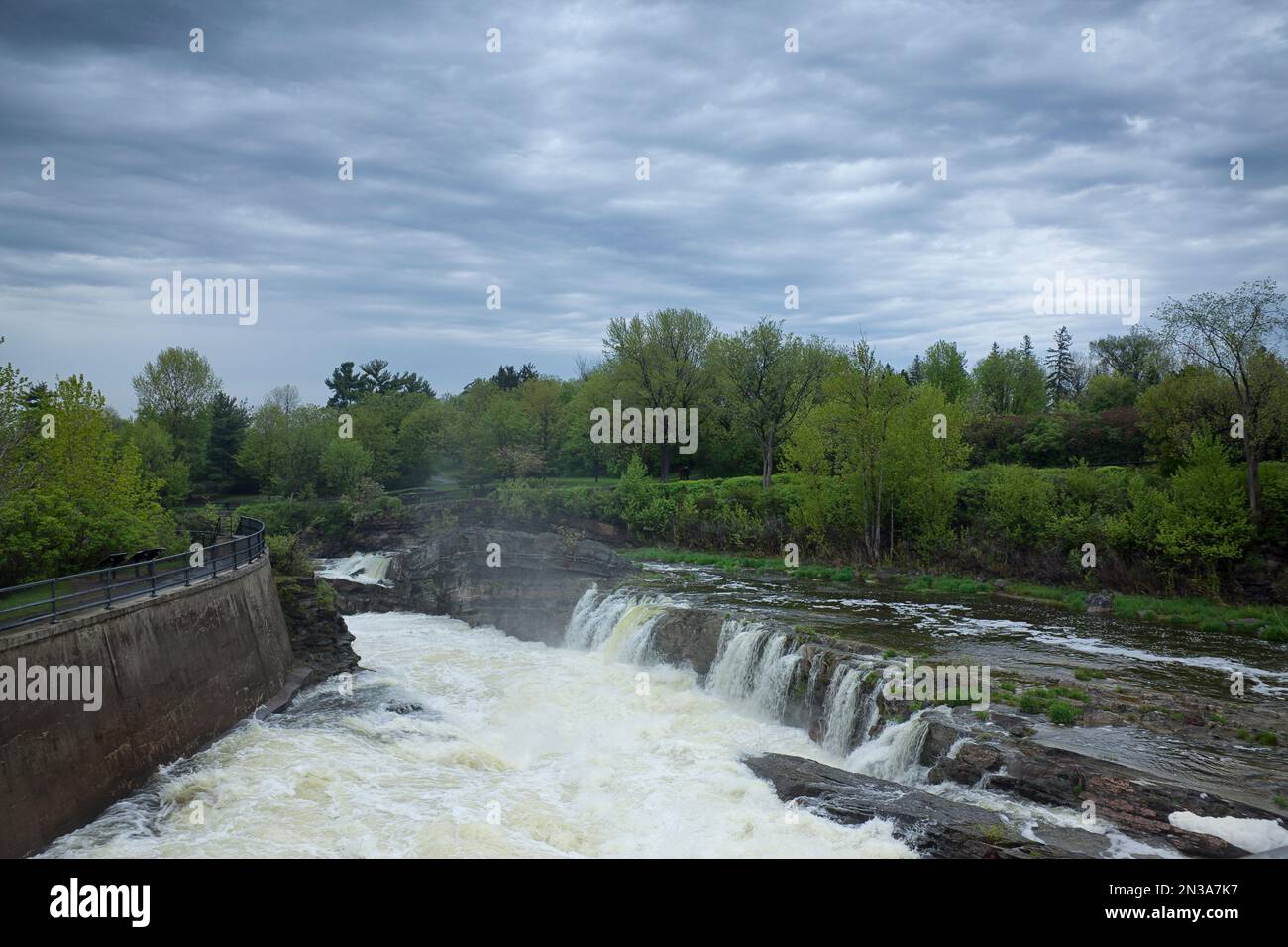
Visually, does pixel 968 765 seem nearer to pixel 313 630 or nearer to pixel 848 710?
pixel 848 710

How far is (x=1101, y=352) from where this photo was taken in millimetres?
78875

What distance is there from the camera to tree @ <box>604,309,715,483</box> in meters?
53.3

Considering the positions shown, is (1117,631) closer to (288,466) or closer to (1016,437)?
(1016,437)

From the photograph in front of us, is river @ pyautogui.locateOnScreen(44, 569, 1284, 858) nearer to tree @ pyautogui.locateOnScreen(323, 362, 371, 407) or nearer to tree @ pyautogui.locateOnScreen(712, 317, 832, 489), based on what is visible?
tree @ pyautogui.locateOnScreen(712, 317, 832, 489)

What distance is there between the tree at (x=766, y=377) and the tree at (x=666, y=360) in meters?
2.14

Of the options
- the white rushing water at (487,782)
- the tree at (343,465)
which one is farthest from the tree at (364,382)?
the white rushing water at (487,782)

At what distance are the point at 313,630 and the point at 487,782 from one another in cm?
1163

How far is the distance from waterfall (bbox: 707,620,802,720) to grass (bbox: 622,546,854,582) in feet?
40.1

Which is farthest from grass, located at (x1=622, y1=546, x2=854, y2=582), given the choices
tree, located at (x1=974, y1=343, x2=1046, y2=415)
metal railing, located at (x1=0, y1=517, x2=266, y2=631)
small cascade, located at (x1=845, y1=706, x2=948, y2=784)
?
tree, located at (x1=974, y1=343, x2=1046, y2=415)

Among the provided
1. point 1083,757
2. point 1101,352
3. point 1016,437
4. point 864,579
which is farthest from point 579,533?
point 1101,352

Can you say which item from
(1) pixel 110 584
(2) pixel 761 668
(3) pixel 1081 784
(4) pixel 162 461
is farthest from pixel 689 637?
(4) pixel 162 461
